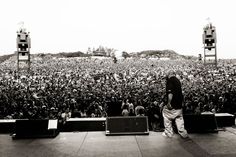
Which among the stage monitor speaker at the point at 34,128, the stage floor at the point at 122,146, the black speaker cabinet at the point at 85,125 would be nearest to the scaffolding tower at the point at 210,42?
the stage floor at the point at 122,146

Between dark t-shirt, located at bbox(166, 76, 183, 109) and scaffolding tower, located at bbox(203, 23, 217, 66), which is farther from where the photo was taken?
scaffolding tower, located at bbox(203, 23, 217, 66)

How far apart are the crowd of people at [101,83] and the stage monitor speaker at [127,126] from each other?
7.26 m

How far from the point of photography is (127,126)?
8648mm

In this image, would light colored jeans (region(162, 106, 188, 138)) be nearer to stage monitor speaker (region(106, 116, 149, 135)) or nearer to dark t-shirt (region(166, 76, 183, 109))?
dark t-shirt (region(166, 76, 183, 109))

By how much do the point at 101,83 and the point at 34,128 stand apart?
14.1 metres

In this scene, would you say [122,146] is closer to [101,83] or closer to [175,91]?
[175,91]

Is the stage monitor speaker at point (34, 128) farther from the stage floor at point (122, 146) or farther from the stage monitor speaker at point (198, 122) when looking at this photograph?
the stage monitor speaker at point (198, 122)

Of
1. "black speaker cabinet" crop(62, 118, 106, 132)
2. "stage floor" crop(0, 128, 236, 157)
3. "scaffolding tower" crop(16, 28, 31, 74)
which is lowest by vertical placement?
"stage floor" crop(0, 128, 236, 157)

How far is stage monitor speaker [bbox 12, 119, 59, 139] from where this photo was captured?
8.45 m

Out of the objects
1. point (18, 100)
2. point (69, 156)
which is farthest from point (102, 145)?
point (18, 100)

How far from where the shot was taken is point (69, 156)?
254 inches

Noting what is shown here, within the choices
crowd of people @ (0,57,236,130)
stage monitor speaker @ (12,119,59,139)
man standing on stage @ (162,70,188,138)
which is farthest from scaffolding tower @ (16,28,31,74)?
man standing on stage @ (162,70,188,138)

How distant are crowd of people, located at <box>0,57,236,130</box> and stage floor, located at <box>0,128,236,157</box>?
765cm

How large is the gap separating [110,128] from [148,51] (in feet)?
54.9
